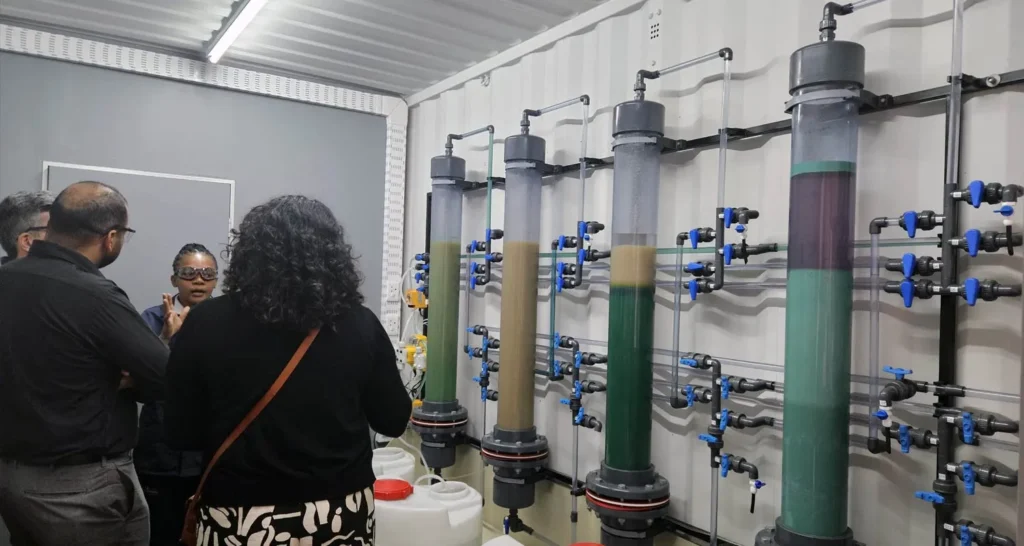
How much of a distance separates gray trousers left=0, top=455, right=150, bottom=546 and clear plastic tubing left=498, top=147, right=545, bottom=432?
150 cm

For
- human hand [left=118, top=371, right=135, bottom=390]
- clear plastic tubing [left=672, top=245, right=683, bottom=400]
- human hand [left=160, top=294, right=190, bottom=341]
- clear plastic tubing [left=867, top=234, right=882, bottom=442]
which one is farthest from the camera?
human hand [left=160, top=294, right=190, bottom=341]

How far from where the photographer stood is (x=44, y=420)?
6.12ft

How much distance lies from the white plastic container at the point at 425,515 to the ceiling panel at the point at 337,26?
2129mm

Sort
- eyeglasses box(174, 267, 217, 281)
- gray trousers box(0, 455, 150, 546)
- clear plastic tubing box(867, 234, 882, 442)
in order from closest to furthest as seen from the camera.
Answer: clear plastic tubing box(867, 234, 882, 442) < gray trousers box(0, 455, 150, 546) < eyeglasses box(174, 267, 217, 281)

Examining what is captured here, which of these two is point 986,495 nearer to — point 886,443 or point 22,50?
point 886,443

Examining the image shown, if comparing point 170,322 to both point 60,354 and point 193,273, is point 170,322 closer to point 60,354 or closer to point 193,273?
point 193,273

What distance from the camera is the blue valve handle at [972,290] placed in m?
1.56

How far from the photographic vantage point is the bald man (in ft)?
6.13

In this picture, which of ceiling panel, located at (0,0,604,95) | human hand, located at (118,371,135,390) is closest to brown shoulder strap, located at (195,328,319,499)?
human hand, located at (118,371,135,390)

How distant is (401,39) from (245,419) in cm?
245

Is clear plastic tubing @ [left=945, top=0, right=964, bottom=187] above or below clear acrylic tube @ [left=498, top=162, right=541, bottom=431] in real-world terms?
above

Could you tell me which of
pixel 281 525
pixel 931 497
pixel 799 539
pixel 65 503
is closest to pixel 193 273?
pixel 65 503

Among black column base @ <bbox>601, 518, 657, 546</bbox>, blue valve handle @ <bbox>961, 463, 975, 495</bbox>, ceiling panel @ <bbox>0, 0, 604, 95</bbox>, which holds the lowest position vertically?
black column base @ <bbox>601, 518, 657, 546</bbox>

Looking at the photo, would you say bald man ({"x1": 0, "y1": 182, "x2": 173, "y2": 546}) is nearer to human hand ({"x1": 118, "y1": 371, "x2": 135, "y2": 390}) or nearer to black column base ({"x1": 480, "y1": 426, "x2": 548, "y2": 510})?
human hand ({"x1": 118, "y1": 371, "x2": 135, "y2": 390})
